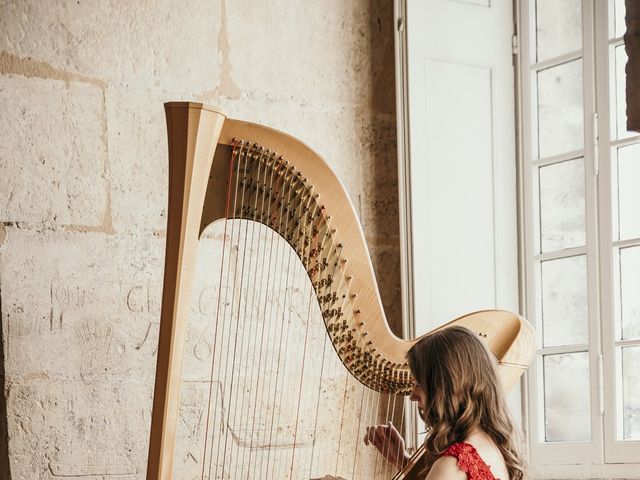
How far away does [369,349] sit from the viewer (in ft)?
8.55

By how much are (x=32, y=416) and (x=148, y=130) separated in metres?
1.14

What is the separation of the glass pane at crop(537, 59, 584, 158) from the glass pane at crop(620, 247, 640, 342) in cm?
51

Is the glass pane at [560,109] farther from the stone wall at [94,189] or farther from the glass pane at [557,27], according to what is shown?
the stone wall at [94,189]

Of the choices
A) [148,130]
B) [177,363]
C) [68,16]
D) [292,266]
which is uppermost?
[68,16]

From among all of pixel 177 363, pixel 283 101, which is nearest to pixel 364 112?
pixel 283 101

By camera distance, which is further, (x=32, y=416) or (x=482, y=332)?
(x=32, y=416)

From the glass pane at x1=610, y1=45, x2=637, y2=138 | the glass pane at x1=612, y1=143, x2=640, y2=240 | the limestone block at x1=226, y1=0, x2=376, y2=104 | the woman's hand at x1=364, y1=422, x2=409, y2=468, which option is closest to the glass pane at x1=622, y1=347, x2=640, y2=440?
the glass pane at x1=612, y1=143, x2=640, y2=240

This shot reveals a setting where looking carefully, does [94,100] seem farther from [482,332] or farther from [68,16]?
[482,332]

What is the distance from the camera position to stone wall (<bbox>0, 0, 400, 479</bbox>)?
335 centimetres

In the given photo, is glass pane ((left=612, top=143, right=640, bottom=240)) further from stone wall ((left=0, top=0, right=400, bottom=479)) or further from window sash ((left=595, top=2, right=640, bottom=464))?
stone wall ((left=0, top=0, right=400, bottom=479))

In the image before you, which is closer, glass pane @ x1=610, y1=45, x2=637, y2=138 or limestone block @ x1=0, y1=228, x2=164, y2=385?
limestone block @ x1=0, y1=228, x2=164, y2=385

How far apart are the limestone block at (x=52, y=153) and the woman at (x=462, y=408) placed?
157cm

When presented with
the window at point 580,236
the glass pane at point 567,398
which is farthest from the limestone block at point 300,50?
the glass pane at point 567,398

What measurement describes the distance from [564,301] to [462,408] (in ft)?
5.05
